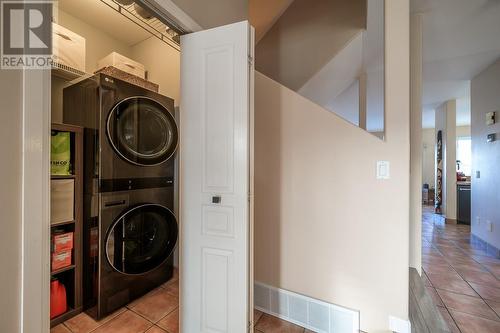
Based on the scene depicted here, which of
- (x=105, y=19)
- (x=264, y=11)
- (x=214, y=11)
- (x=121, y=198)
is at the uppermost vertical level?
(x=264, y=11)

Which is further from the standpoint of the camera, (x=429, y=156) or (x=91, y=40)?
(x=429, y=156)

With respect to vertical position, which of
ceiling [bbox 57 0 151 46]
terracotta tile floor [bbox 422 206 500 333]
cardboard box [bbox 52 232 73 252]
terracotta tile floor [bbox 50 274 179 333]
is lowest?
terracotta tile floor [bbox 50 274 179 333]

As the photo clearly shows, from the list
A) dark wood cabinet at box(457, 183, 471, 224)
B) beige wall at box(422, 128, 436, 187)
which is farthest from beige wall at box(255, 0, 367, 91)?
beige wall at box(422, 128, 436, 187)

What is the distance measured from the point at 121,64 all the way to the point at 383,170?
2.39 meters

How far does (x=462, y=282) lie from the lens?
221cm

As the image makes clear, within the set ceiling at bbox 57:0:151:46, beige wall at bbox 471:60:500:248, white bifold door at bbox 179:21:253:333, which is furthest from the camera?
beige wall at bbox 471:60:500:248

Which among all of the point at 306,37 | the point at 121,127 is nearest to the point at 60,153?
the point at 121,127

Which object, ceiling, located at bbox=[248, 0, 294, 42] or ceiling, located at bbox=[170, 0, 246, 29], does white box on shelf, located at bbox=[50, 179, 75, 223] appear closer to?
ceiling, located at bbox=[170, 0, 246, 29]

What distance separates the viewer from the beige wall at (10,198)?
67 centimetres

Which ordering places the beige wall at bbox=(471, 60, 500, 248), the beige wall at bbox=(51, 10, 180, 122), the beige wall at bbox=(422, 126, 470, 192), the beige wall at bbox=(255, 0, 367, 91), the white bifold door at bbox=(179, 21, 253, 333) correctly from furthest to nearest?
the beige wall at bbox=(422, 126, 470, 192), the beige wall at bbox=(471, 60, 500, 248), the beige wall at bbox=(255, 0, 367, 91), the beige wall at bbox=(51, 10, 180, 122), the white bifold door at bbox=(179, 21, 253, 333)

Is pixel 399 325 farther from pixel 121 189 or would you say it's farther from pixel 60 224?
pixel 60 224

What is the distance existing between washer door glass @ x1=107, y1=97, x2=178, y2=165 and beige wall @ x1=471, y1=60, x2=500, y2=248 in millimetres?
4142

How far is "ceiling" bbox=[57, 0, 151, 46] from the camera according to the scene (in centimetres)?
195

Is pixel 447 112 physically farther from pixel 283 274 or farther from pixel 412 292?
pixel 283 274
